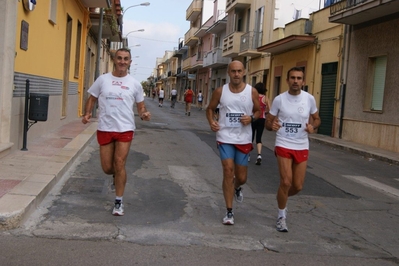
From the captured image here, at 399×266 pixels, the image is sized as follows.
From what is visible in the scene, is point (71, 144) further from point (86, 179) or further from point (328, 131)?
point (328, 131)

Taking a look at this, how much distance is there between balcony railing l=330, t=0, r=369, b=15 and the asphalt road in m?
8.15

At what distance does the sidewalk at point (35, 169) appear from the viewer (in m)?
5.03

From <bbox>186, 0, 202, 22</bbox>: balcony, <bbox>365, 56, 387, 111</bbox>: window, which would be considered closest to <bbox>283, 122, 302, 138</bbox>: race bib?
<bbox>365, 56, 387, 111</bbox>: window

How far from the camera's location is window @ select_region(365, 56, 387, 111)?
15.6m

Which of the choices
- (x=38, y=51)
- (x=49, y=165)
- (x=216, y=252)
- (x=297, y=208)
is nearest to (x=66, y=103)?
(x=38, y=51)

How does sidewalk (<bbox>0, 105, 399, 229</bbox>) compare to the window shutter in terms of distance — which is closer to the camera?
sidewalk (<bbox>0, 105, 399, 229</bbox>)

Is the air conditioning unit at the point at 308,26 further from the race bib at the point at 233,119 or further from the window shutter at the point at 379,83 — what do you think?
the race bib at the point at 233,119

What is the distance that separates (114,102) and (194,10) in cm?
5096

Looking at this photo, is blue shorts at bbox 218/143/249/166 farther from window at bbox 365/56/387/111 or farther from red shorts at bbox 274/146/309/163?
window at bbox 365/56/387/111

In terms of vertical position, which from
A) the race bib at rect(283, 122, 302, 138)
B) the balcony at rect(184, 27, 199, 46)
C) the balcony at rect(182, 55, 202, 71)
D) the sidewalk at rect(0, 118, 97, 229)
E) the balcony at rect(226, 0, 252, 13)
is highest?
the balcony at rect(184, 27, 199, 46)

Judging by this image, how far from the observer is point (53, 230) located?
191 inches

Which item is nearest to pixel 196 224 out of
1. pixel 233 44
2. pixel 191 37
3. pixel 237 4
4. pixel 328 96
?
pixel 328 96

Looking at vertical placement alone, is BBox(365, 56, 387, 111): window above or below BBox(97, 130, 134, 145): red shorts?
above

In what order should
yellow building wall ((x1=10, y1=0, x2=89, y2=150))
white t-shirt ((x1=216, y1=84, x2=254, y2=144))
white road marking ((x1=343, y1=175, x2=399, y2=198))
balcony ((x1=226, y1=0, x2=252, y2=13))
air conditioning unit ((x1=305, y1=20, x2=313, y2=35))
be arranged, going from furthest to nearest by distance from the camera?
balcony ((x1=226, y1=0, x2=252, y2=13)) → air conditioning unit ((x1=305, y1=20, x2=313, y2=35)) → yellow building wall ((x1=10, y1=0, x2=89, y2=150)) → white road marking ((x1=343, y1=175, x2=399, y2=198)) → white t-shirt ((x1=216, y1=84, x2=254, y2=144))
